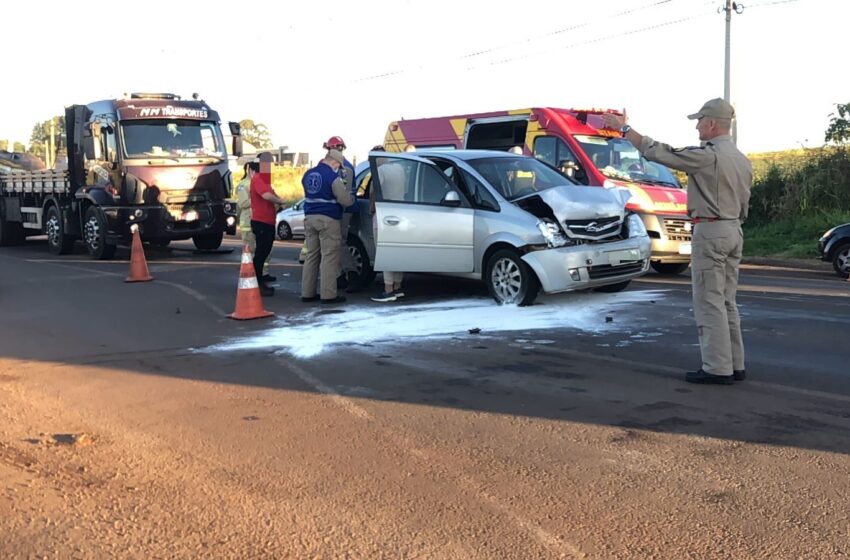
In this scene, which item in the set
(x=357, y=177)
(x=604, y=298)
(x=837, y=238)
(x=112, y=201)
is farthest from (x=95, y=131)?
(x=837, y=238)

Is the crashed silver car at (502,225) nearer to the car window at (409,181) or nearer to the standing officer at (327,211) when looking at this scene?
the car window at (409,181)

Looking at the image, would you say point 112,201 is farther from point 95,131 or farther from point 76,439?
point 76,439

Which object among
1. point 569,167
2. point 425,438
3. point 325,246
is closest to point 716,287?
point 425,438

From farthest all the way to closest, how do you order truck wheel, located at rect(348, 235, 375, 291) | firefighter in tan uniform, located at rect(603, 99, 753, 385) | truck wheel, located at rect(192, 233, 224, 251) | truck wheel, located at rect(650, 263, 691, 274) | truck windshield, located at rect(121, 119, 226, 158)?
truck wheel, located at rect(192, 233, 224, 251), truck windshield, located at rect(121, 119, 226, 158), truck wheel, located at rect(650, 263, 691, 274), truck wheel, located at rect(348, 235, 375, 291), firefighter in tan uniform, located at rect(603, 99, 753, 385)

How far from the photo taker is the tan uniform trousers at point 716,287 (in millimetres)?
5688

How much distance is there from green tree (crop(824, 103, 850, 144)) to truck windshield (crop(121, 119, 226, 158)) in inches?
576

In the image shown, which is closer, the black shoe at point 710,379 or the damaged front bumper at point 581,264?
Answer: the black shoe at point 710,379

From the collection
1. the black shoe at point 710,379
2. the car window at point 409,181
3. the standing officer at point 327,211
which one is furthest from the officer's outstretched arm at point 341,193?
the black shoe at point 710,379

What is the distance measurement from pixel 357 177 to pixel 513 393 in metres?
5.91

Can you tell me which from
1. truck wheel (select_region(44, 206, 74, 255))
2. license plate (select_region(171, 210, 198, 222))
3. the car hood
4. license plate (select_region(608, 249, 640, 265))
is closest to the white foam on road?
license plate (select_region(608, 249, 640, 265))

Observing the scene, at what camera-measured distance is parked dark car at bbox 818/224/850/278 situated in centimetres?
1337

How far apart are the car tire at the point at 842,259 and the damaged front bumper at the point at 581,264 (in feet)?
20.2

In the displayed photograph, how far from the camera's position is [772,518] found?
3.60 metres

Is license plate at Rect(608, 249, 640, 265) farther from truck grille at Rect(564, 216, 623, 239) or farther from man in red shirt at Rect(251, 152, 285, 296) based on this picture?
man in red shirt at Rect(251, 152, 285, 296)
